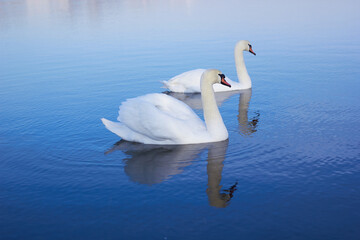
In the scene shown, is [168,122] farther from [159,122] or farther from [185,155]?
[185,155]

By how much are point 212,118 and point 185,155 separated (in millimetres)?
907

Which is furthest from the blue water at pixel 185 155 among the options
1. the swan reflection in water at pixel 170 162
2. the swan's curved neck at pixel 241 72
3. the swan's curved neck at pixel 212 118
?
the swan's curved neck at pixel 241 72

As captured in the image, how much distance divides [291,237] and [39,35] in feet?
68.6

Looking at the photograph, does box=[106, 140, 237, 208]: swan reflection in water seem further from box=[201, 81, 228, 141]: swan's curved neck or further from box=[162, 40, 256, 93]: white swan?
box=[162, 40, 256, 93]: white swan

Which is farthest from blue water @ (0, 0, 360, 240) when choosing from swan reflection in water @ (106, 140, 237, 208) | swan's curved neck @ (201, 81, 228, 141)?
swan's curved neck @ (201, 81, 228, 141)

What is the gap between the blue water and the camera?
5.75 metres

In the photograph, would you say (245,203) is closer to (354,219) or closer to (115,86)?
(354,219)

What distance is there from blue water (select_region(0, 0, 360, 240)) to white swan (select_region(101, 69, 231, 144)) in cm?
20

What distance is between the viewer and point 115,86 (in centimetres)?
1291

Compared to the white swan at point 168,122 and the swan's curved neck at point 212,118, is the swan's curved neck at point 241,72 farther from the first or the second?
the swan's curved neck at point 212,118

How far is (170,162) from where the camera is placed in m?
7.55

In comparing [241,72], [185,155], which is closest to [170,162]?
[185,155]

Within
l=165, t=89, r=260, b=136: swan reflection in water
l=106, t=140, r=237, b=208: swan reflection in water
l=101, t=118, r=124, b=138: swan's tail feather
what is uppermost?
l=101, t=118, r=124, b=138: swan's tail feather

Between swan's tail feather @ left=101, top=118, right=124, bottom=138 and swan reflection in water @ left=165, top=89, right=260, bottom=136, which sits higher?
swan's tail feather @ left=101, top=118, right=124, bottom=138
